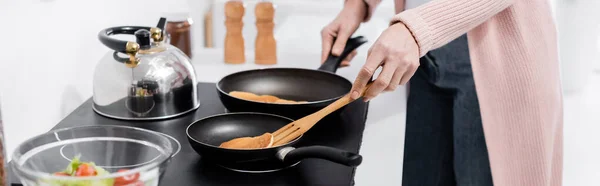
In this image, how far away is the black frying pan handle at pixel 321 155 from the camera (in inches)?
30.9

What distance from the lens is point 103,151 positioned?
85cm

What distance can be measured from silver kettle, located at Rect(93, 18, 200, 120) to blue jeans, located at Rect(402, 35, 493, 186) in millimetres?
694

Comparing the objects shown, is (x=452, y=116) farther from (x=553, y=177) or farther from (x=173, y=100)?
(x=173, y=100)

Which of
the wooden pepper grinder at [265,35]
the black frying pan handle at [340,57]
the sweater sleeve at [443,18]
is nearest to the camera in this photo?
the sweater sleeve at [443,18]

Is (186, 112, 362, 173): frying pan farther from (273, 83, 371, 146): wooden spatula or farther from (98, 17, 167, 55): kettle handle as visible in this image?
(98, 17, 167, 55): kettle handle

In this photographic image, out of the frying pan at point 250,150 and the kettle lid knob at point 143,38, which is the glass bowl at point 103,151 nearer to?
the frying pan at point 250,150

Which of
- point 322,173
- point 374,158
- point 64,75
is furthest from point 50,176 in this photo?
point 374,158

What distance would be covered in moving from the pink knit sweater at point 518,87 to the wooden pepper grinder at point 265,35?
0.60m

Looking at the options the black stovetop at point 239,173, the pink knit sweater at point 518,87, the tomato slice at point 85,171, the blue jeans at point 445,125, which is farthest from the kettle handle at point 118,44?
the blue jeans at point 445,125

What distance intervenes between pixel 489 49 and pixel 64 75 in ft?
2.64

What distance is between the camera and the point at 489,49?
4.14 ft

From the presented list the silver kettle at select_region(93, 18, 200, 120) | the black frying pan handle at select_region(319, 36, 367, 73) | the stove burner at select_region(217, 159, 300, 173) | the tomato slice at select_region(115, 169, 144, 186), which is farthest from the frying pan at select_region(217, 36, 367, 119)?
the tomato slice at select_region(115, 169, 144, 186)

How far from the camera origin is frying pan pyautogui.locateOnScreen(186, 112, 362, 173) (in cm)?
82

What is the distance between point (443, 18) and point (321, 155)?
1.32 ft
